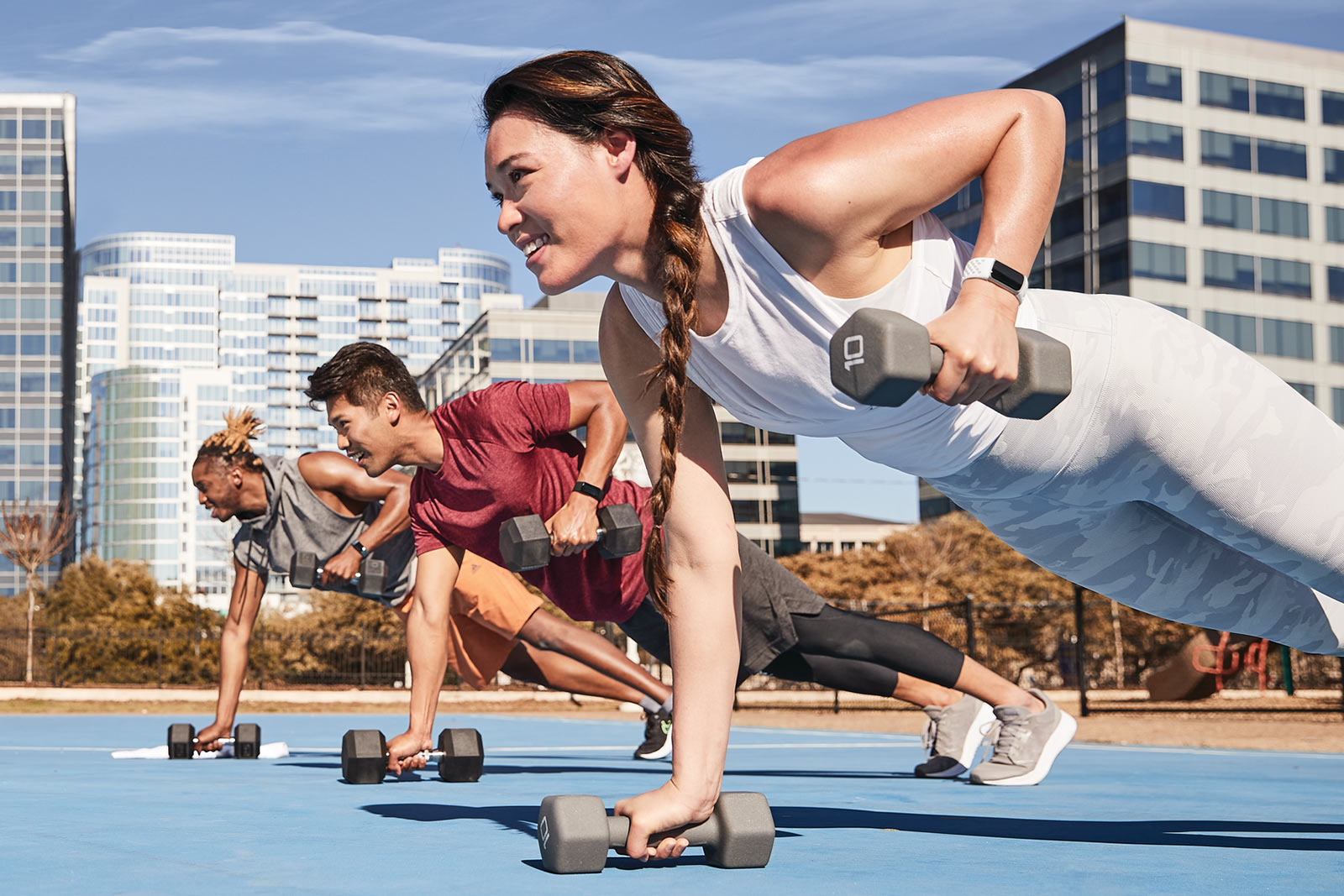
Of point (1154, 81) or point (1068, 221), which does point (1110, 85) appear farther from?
point (1068, 221)

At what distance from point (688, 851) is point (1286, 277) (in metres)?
51.2

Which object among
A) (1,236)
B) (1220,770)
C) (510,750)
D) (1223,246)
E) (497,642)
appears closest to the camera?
(1220,770)

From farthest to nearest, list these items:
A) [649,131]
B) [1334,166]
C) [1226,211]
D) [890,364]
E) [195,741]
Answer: [1334,166] → [1226,211] → [195,741] → [649,131] → [890,364]

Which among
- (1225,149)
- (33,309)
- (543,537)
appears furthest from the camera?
(33,309)


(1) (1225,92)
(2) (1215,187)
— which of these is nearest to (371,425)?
(2) (1215,187)

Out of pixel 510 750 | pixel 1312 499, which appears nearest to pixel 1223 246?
pixel 510 750

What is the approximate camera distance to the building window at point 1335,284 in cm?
4856

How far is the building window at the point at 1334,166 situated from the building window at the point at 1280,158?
89cm

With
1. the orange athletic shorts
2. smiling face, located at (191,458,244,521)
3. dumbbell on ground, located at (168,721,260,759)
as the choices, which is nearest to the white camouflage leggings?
the orange athletic shorts

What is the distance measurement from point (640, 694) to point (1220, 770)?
249cm

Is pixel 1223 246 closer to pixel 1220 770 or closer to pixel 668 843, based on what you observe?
pixel 1220 770

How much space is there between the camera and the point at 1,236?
93312mm

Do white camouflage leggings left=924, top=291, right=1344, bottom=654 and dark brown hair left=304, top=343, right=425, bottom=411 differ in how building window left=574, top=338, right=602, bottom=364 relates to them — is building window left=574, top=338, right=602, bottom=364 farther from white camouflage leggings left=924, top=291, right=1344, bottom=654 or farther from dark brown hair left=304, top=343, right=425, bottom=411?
white camouflage leggings left=924, top=291, right=1344, bottom=654

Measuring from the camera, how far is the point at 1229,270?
48188mm
